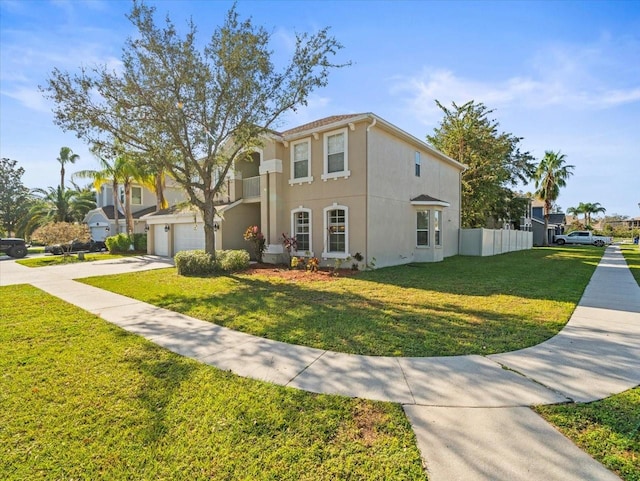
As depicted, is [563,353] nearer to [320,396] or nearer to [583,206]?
[320,396]

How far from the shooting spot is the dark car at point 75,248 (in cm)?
2106

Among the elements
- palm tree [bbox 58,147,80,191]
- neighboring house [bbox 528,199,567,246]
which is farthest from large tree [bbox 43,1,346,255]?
neighboring house [bbox 528,199,567,246]

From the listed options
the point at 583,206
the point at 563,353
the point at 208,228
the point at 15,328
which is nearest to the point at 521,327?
the point at 563,353

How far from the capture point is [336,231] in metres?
13.8

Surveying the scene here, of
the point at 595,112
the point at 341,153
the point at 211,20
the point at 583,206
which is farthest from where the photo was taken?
the point at 583,206

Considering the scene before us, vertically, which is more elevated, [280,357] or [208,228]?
[208,228]

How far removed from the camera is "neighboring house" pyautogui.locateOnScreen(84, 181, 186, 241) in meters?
28.7

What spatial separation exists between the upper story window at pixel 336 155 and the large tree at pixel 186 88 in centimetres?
207

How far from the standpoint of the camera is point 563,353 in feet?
14.7

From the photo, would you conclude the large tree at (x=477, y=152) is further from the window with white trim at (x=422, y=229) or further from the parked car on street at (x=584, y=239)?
the parked car on street at (x=584, y=239)

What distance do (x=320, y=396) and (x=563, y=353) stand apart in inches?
139

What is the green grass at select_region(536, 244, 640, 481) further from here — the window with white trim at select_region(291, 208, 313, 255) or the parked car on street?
the parked car on street

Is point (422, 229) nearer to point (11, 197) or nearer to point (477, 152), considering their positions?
point (477, 152)

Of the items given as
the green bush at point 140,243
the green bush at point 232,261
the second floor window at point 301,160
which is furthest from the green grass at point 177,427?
the green bush at point 140,243
